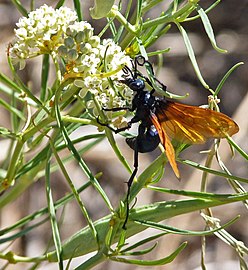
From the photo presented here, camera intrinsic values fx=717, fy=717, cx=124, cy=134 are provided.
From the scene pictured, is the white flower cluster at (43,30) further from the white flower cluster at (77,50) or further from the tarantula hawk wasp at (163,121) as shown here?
the tarantula hawk wasp at (163,121)

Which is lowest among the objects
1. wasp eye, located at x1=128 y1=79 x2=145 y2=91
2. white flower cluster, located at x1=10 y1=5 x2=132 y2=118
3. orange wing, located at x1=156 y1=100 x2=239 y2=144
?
orange wing, located at x1=156 y1=100 x2=239 y2=144

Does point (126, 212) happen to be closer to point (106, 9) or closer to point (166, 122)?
point (166, 122)

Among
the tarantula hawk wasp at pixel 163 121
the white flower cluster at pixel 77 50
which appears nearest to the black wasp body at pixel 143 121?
the tarantula hawk wasp at pixel 163 121

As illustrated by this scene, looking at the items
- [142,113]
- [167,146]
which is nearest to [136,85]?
[142,113]

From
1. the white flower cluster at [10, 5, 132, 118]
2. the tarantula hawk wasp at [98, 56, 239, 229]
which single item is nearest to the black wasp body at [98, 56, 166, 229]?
the tarantula hawk wasp at [98, 56, 239, 229]

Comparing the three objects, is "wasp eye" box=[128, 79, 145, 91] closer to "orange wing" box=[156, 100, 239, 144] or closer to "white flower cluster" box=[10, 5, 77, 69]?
"orange wing" box=[156, 100, 239, 144]

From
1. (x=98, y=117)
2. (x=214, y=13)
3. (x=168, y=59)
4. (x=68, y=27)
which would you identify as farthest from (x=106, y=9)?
(x=214, y=13)

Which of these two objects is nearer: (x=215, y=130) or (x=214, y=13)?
(x=215, y=130)
